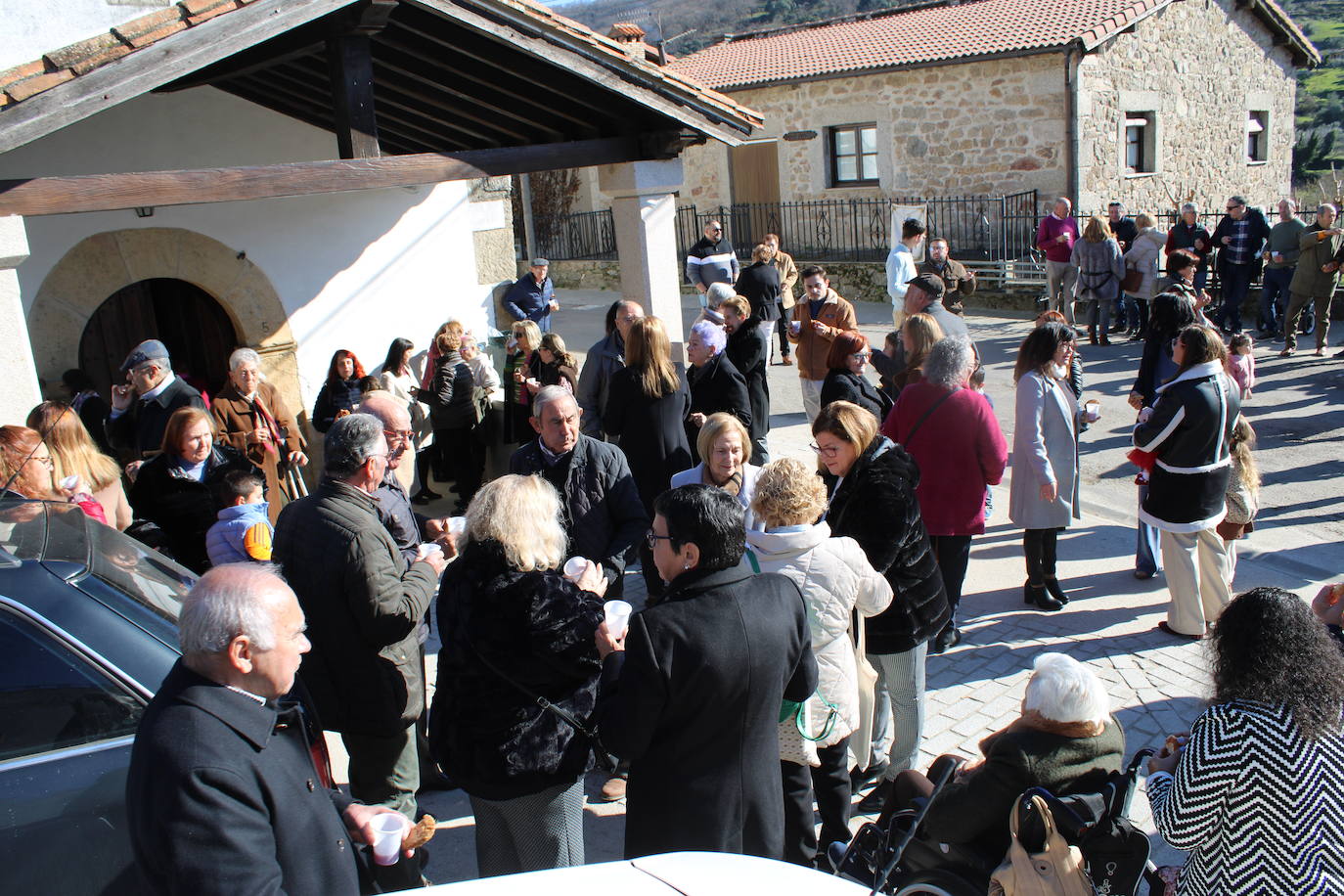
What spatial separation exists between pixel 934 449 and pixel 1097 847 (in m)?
2.63

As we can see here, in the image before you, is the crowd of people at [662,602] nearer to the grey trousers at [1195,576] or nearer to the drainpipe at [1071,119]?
the grey trousers at [1195,576]

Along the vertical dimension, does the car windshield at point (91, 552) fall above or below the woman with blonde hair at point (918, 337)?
below

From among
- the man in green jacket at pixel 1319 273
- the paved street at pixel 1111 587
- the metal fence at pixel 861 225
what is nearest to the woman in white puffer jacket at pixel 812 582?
the paved street at pixel 1111 587

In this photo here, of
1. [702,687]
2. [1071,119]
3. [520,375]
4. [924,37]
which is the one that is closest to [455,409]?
[520,375]

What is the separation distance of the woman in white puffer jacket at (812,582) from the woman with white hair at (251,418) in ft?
12.2

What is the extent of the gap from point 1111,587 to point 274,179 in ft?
17.2

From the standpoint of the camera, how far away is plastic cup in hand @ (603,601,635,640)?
302 centimetres

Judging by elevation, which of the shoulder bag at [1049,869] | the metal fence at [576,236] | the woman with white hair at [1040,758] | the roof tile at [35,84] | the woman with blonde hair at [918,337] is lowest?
the shoulder bag at [1049,869]

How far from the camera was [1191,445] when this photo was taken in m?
5.18

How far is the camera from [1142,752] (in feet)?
9.54

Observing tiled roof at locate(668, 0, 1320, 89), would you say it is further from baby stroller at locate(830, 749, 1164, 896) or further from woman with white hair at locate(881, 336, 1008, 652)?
baby stroller at locate(830, 749, 1164, 896)

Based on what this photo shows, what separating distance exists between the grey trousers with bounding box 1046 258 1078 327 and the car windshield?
13054 millimetres

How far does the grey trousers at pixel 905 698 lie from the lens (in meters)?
4.11

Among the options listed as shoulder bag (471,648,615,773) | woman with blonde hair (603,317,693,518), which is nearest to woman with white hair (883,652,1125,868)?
shoulder bag (471,648,615,773)
